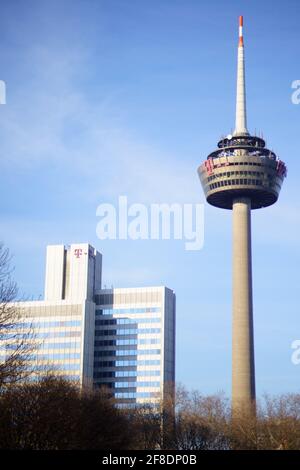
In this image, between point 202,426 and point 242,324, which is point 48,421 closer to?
point 202,426

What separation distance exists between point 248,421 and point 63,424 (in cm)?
5699

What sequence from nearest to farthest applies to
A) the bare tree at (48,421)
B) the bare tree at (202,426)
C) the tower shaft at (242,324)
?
the bare tree at (48,421) < the bare tree at (202,426) < the tower shaft at (242,324)

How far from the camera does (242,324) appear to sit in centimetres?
18850

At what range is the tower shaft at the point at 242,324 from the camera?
7210 inches

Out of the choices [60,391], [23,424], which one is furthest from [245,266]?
[23,424]

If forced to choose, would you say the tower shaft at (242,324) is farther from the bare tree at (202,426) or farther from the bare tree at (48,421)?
the bare tree at (48,421)

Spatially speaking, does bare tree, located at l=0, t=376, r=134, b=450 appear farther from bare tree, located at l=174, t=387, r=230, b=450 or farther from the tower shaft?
the tower shaft

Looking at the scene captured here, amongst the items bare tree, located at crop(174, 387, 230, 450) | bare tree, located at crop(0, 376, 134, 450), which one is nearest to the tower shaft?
bare tree, located at crop(174, 387, 230, 450)

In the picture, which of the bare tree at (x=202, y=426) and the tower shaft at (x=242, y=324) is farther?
the tower shaft at (x=242, y=324)

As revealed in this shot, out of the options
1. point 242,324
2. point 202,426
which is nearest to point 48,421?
point 202,426

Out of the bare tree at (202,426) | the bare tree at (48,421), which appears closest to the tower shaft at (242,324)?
the bare tree at (202,426)

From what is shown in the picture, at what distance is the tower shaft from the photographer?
18312 centimetres

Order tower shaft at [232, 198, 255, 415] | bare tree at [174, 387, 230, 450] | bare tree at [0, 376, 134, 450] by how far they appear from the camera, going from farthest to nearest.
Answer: tower shaft at [232, 198, 255, 415]
bare tree at [174, 387, 230, 450]
bare tree at [0, 376, 134, 450]

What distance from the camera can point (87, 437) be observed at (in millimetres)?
93875
